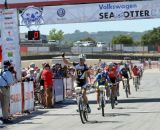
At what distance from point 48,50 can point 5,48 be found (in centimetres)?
6435

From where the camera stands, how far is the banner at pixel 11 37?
26953 mm

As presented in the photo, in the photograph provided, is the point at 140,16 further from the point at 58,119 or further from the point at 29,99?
the point at 58,119

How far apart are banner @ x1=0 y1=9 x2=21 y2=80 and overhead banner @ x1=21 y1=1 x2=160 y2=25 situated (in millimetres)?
2085

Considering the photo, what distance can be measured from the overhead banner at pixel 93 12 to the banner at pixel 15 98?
8535 mm

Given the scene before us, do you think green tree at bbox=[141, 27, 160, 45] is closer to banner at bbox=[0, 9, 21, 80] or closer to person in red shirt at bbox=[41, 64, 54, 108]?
banner at bbox=[0, 9, 21, 80]

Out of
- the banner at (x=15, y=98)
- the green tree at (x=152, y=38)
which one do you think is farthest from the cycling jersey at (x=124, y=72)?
the green tree at (x=152, y=38)

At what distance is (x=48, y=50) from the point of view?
9175 centimetres

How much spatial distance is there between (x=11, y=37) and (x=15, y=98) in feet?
22.6

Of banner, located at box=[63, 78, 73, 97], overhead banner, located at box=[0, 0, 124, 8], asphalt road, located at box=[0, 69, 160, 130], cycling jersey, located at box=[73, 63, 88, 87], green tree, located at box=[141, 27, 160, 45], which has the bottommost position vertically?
asphalt road, located at box=[0, 69, 160, 130]

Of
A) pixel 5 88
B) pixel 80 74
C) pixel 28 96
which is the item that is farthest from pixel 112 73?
pixel 5 88

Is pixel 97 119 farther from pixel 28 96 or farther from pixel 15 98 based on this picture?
pixel 28 96

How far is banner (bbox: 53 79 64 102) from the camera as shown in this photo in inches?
1076

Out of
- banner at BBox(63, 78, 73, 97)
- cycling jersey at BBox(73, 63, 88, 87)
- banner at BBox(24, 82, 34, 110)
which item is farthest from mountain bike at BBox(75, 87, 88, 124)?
banner at BBox(63, 78, 73, 97)

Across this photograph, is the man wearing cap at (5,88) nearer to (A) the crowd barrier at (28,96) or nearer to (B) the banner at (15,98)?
(B) the banner at (15,98)
